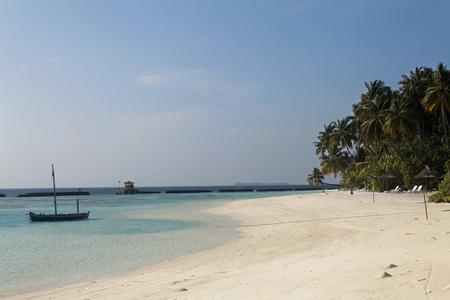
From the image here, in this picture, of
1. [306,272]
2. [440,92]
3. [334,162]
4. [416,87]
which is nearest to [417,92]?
[416,87]

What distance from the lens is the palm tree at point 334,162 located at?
2955 inches

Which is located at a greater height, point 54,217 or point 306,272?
point 306,272

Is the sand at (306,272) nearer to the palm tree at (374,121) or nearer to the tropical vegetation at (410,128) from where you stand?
the tropical vegetation at (410,128)

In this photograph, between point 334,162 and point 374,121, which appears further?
point 334,162

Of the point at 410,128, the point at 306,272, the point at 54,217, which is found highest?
the point at 410,128

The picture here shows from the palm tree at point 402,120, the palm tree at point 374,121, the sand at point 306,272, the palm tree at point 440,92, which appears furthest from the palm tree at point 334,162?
the sand at point 306,272

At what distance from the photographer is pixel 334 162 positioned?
248 feet

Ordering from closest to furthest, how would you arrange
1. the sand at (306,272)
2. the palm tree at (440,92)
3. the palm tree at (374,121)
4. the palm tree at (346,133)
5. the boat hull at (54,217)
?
the sand at (306,272), the palm tree at (440,92), the boat hull at (54,217), the palm tree at (374,121), the palm tree at (346,133)

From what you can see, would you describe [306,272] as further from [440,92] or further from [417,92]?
[417,92]

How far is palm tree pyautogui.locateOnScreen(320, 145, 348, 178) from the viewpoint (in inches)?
2955

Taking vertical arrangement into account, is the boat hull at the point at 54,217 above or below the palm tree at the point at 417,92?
below

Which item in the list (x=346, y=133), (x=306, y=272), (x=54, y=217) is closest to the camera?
(x=306, y=272)

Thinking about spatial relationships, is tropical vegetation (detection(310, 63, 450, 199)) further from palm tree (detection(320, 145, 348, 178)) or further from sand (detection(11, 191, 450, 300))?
sand (detection(11, 191, 450, 300))

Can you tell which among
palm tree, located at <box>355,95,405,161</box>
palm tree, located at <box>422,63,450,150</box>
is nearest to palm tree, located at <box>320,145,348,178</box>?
palm tree, located at <box>355,95,405,161</box>
